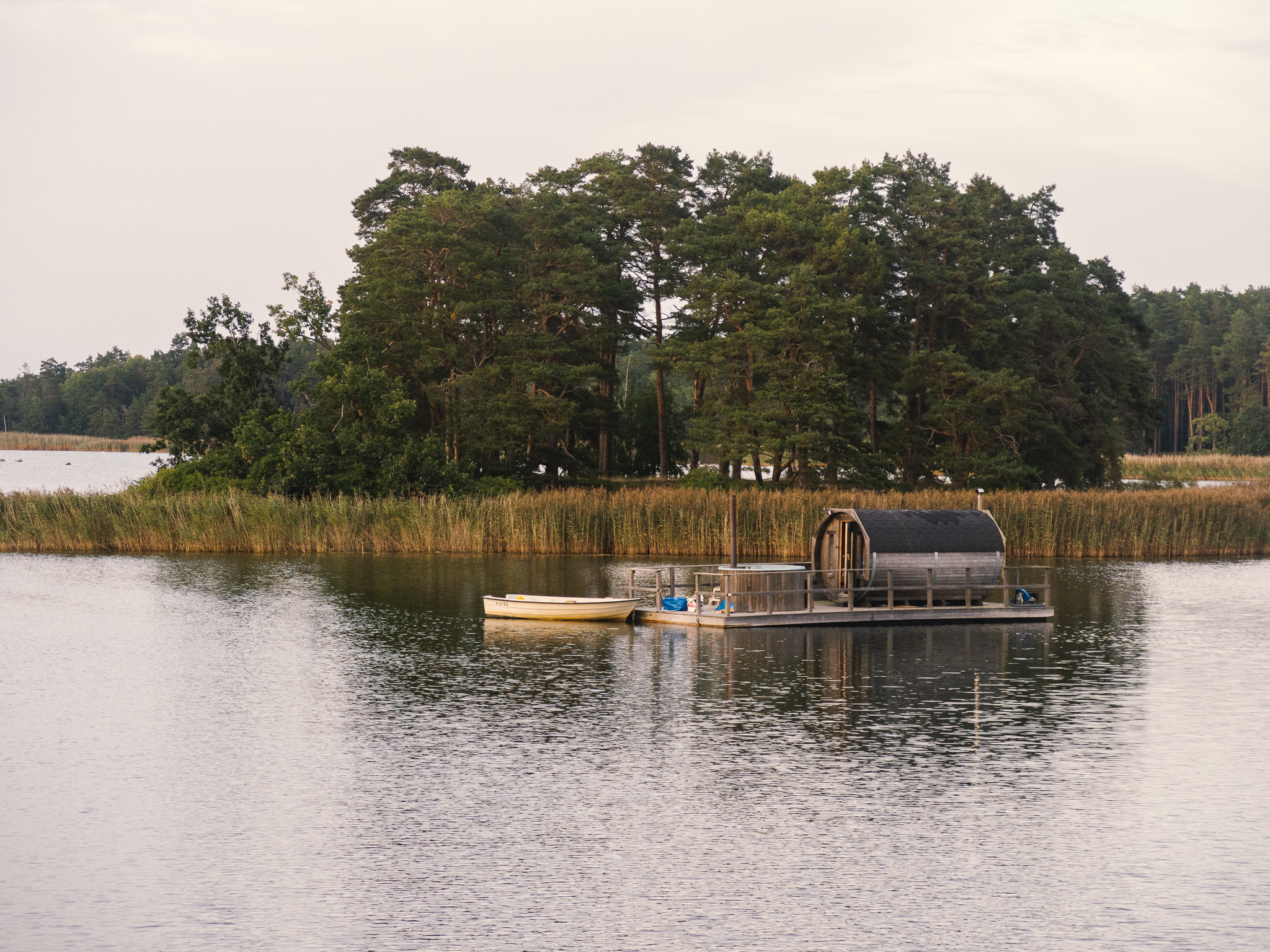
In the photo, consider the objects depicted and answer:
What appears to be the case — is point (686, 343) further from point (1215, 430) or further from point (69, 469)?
point (1215, 430)

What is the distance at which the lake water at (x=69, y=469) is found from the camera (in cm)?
9894

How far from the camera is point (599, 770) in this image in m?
18.3

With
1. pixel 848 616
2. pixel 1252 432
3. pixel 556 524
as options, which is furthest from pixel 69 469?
pixel 1252 432

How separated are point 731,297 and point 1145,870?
2278 inches

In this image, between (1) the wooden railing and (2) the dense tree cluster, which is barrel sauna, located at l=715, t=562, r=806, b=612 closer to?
(1) the wooden railing

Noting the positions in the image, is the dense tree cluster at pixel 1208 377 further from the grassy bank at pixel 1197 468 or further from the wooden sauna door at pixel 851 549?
the wooden sauna door at pixel 851 549

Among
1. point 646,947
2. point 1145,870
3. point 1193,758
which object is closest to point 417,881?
point 646,947

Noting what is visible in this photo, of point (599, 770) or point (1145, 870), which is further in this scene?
point (599, 770)

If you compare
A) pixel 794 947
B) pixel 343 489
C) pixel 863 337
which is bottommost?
pixel 794 947

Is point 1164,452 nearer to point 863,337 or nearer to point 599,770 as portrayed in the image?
point 863,337

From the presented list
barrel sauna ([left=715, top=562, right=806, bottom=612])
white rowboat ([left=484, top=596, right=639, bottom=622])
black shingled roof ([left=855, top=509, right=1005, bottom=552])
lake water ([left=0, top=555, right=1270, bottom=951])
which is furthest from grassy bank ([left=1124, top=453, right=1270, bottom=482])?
lake water ([left=0, top=555, right=1270, bottom=951])

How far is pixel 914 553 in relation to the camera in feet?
113

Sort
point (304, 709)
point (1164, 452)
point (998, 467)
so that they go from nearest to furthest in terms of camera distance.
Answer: point (304, 709), point (998, 467), point (1164, 452)

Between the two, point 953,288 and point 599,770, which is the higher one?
point 953,288
